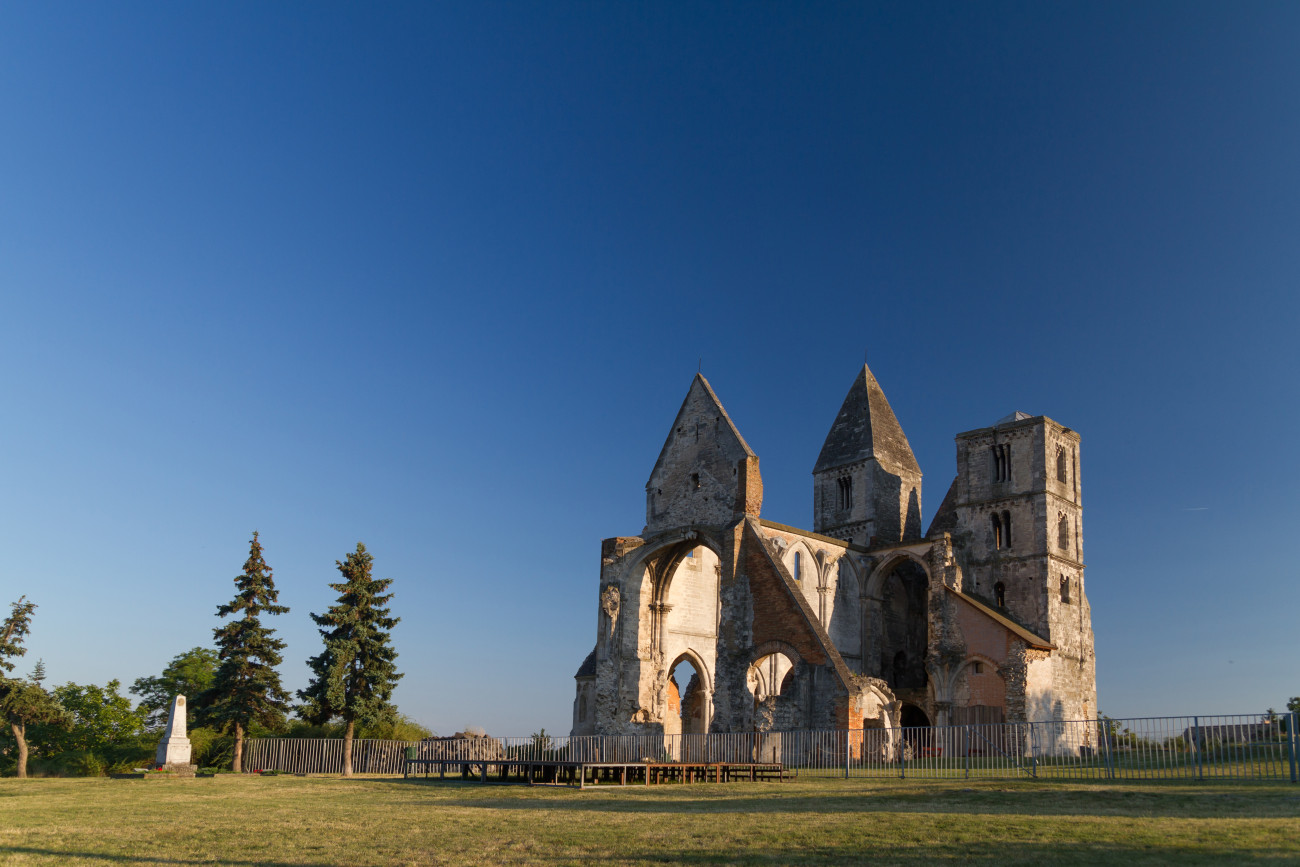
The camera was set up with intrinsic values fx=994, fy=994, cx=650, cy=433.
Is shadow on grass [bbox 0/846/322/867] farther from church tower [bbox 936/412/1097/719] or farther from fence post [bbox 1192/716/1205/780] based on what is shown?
church tower [bbox 936/412/1097/719]

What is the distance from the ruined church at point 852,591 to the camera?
2905cm

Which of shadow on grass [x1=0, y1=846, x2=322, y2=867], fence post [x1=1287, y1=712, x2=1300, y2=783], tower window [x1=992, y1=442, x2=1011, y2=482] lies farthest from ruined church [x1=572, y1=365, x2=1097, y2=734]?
shadow on grass [x1=0, y1=846, x2=322, y2=867]

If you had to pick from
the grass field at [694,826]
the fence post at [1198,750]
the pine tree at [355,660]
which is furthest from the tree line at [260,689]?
the fence post at [1198,750]

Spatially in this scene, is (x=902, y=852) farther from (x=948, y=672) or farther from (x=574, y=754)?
(x=948, y=672)

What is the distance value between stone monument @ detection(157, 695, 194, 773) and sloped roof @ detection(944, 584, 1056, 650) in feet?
85.2

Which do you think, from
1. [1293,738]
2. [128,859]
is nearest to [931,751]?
[1293,738]

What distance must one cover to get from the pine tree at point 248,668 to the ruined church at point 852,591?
10.2 meters

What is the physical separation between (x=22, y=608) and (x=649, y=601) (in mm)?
19576

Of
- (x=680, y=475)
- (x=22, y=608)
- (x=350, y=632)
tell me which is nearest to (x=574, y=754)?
(x=350, y=632)

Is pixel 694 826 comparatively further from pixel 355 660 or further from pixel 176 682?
pixel 176 682

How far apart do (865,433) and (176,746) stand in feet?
103

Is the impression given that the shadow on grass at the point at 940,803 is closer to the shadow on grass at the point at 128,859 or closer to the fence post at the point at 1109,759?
the fence post at the point at 1109,759

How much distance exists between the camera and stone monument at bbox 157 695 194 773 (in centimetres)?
2445

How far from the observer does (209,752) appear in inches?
1228
